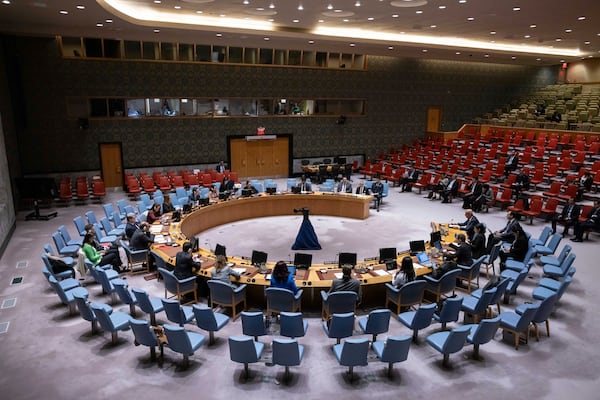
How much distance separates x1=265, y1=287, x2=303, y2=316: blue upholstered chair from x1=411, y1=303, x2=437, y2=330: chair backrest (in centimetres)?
206

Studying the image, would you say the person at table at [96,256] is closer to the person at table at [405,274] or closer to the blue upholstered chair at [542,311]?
the person at table at [405,274]

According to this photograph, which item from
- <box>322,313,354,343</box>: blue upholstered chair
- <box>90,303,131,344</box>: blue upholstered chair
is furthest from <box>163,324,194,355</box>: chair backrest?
<box>322,313,354,343</box>: blue upholstered chair

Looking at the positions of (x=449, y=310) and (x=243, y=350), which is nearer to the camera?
(x=243, y=350)

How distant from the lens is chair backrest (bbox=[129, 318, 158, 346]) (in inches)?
252

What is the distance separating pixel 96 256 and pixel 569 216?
45.6ft

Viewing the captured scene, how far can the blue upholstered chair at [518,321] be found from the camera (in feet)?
23.2

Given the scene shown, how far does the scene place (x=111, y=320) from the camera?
711 centimetres

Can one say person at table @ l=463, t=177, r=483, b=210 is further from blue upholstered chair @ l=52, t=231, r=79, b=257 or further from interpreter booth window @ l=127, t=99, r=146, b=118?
interpreter booth window @ l=127, t=99, r=146, b=118

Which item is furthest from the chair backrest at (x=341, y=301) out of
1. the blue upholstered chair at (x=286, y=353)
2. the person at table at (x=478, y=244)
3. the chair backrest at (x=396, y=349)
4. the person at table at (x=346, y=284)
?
the person at table at (x=478, y=244)

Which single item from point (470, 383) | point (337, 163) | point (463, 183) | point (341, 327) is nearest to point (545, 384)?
point (470, 383)

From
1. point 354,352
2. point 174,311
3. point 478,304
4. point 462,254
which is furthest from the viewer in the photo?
point 462,254

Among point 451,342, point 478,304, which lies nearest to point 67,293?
point 451,342

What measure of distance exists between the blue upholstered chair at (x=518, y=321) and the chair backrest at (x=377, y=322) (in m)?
2.12

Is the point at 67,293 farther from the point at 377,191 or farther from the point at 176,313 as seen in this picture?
the point at 377,191
